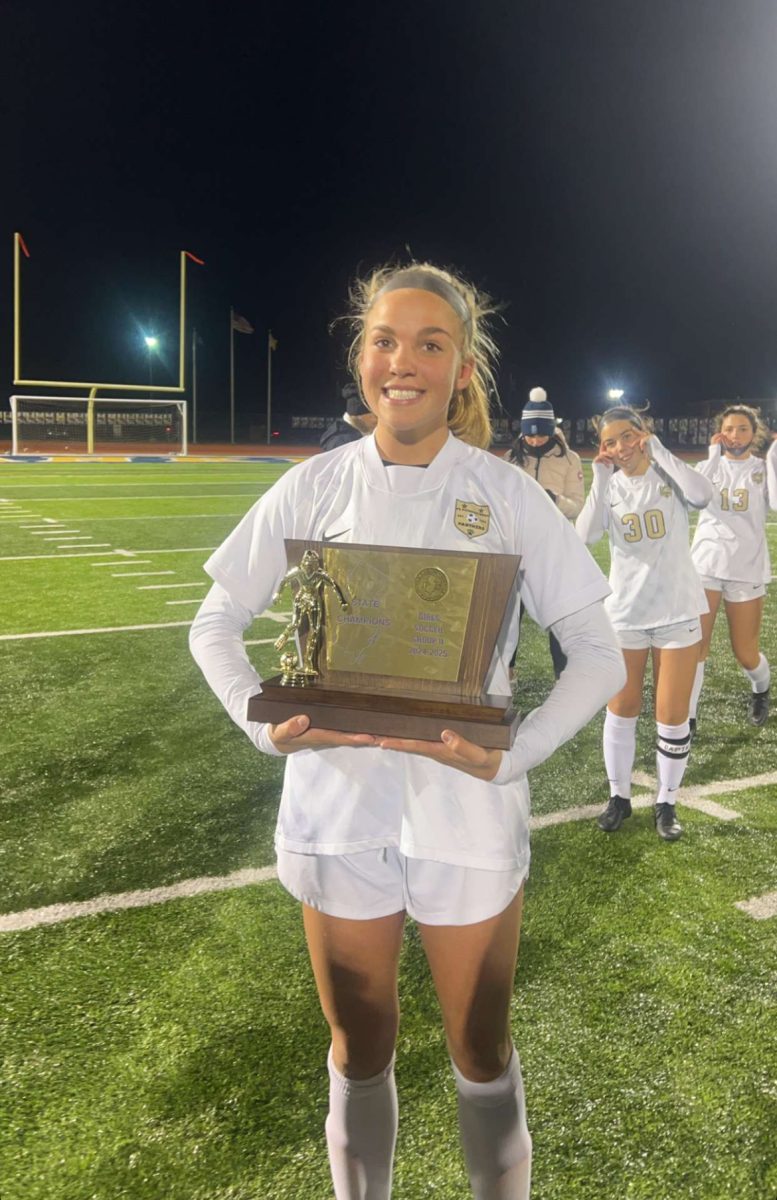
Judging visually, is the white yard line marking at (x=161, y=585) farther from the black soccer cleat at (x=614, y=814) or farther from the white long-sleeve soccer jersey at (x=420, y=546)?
the white long-sleeve soccer jersey at (x=420, y=546)

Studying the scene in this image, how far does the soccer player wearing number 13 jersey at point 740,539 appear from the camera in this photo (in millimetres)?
5090

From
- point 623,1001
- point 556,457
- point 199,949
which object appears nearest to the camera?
point 623,1001

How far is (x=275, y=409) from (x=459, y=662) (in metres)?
61.6

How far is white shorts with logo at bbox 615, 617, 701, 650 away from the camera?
3.56m

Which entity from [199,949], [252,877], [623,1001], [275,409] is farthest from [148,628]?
[275,409]

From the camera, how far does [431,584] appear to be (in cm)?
134

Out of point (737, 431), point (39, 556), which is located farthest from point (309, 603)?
point (39, 556)

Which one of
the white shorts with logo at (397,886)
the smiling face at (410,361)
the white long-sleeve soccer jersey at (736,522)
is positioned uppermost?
the smiling face at (410,361)

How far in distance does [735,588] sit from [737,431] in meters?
0.96

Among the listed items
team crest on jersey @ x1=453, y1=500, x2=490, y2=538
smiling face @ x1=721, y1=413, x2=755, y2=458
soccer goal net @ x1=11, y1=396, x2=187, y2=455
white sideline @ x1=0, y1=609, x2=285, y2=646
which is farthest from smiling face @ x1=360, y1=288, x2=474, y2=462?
soccer goal net @ x1=11, y1=396, x2=187, y2=455

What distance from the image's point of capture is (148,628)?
24.2ft

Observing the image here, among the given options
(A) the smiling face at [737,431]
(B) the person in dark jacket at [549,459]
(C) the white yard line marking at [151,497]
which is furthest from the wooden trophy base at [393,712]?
(C) the white yard line marking at [151,497]

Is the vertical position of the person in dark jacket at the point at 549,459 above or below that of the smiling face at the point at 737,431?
below

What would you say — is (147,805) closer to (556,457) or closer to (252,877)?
(252,877)
